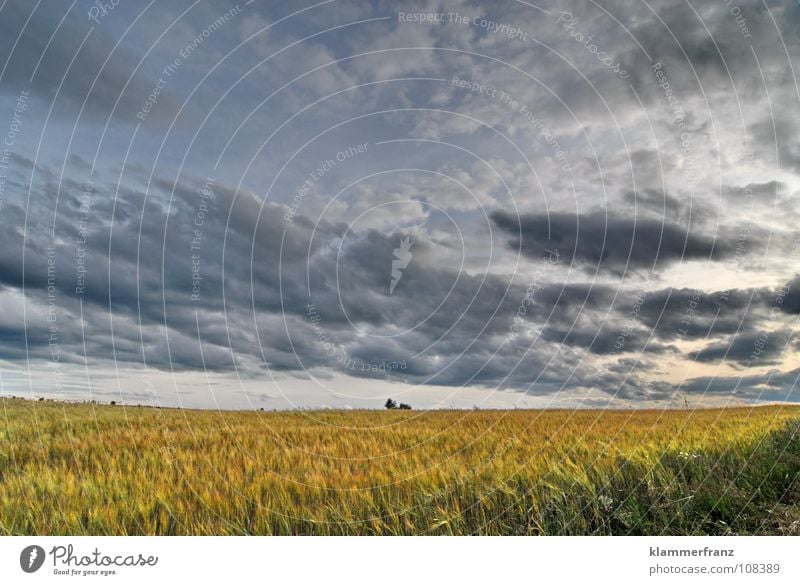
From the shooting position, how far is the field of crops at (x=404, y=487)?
8.00m

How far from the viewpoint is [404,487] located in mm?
8750

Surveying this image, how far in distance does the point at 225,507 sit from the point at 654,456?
7028 mm

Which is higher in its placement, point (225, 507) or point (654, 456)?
point (654, 456)

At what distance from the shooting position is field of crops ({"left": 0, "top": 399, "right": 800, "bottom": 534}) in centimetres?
800

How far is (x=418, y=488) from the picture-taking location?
872 cm
